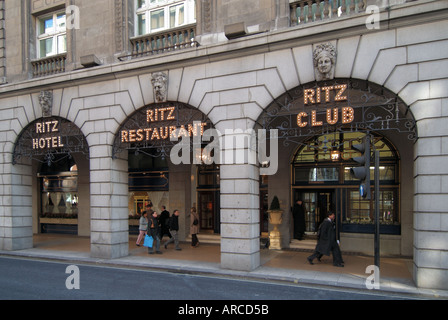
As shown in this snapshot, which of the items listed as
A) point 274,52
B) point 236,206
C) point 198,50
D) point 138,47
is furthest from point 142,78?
point 236,206

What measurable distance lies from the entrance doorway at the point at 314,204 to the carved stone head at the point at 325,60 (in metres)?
6.01

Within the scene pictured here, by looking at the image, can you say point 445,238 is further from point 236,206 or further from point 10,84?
point 10,84

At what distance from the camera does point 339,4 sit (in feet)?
32.1

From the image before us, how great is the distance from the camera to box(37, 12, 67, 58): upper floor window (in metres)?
14.8

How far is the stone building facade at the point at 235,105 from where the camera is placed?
861cm

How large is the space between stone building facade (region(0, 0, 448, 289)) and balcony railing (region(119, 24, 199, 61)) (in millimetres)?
47

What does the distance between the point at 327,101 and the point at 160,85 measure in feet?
17.9

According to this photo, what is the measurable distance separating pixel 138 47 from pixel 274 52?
5.39 meters

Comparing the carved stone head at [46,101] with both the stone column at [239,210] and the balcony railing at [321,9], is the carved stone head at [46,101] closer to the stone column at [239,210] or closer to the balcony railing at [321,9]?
the stone column at [239,210]

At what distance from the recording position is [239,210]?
34.0ft

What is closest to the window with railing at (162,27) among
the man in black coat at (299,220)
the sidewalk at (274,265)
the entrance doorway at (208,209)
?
the entrance doorway at (208,209)

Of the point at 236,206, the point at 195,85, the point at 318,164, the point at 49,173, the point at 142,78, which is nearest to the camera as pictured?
the point at 236,206

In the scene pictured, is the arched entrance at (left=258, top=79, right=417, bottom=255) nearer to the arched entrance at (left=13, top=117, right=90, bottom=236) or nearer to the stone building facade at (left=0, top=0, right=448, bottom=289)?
the stone building facade at (left=0, top=0, right=448, bottom=289)

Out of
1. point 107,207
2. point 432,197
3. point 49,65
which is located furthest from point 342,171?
point 49,65
